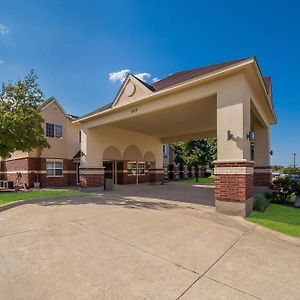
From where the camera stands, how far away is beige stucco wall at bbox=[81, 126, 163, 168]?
18359 millimetres

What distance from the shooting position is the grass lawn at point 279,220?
7562 mm

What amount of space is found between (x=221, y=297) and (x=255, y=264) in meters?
1.71

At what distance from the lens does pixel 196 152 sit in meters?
37.1

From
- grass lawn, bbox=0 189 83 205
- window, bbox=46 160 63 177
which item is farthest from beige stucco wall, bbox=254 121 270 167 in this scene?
window, bbox=46 160 63 177

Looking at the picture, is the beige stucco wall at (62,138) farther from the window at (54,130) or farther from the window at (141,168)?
the window at (141,168)

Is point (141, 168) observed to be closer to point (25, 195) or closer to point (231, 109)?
point (25, 195)

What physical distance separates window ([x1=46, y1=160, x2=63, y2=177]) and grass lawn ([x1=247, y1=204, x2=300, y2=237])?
64.3 feet

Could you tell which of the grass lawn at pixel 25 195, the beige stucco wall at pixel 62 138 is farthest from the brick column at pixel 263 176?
the beige stucco wall at pixel 62 138

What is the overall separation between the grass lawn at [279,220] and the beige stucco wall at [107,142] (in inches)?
495

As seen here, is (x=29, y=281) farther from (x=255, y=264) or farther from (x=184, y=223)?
(x=184, y=223)

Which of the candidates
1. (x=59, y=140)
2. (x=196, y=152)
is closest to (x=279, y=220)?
(x=59, y=140)

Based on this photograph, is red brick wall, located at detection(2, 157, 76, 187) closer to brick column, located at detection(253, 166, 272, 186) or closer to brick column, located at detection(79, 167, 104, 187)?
brick column, located at detection(79, 167, 104, 187)

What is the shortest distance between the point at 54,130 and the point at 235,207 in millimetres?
20109

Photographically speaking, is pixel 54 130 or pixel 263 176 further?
pixel 54 130
